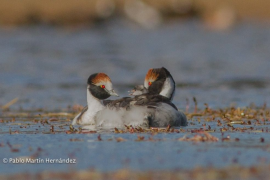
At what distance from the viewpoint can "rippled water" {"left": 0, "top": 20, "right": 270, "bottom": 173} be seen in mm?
7844

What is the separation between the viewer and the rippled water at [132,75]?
7844 millimetres

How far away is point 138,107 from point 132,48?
840 inches

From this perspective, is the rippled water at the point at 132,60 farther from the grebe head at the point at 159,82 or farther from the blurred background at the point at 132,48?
the grebe head at the point at 159,82

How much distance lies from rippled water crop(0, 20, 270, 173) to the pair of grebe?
0.59 m

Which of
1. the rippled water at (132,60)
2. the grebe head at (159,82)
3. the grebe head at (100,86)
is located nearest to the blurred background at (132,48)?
the rippled water at (132,60)

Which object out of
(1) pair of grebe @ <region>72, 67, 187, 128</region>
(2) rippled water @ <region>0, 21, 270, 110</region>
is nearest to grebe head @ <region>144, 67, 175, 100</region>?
(1) pair of grebe @ <region>72, 67, 187, 128</region>

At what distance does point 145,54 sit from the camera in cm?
2909

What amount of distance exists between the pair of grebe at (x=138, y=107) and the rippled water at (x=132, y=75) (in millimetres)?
587

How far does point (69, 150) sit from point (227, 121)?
13.5ft

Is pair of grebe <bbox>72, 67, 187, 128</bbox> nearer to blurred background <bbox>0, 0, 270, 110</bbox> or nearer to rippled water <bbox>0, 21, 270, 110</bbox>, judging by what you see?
blurred background <bbox>0, 0, 270, 110</bbox>

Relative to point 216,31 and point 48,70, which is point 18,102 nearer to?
point 48,70

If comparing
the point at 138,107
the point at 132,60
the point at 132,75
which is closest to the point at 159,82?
the point at 138,107

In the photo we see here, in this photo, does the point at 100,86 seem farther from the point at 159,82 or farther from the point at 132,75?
the point at 132,75

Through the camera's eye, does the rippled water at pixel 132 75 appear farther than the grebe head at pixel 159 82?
No
